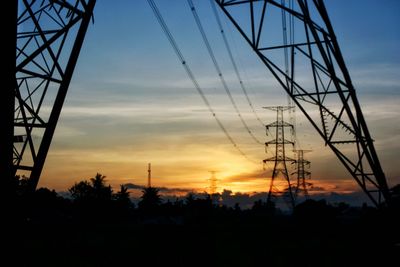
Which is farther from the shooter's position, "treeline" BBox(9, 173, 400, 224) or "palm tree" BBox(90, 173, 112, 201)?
"palm tree" BBox(90, 173, 112, 201)

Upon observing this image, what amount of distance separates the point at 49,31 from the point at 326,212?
85.2ft

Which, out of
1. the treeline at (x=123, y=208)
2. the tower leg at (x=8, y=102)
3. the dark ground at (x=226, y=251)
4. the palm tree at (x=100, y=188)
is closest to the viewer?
the tower leg at (x=8, y=102)

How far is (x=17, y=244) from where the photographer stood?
8531mm

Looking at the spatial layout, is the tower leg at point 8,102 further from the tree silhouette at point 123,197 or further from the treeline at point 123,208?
the tree silhouette at point 123,197

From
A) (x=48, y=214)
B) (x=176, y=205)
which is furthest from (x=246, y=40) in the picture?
(x=176, y=205)

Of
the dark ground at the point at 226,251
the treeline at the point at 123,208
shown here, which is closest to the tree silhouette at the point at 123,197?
the treeline at the point at 123,208

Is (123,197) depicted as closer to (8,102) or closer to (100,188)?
(100,188)

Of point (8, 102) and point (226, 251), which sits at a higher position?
point (8, 102)

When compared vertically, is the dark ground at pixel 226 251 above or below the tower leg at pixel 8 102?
below

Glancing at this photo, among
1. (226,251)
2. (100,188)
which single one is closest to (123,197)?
(100,188)

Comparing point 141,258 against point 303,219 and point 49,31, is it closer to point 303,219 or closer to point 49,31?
point 49,31

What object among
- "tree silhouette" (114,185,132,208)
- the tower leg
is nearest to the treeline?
"tree silhouette" (114,185,132,208)

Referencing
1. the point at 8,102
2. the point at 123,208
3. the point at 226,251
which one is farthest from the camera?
the point at 123,208

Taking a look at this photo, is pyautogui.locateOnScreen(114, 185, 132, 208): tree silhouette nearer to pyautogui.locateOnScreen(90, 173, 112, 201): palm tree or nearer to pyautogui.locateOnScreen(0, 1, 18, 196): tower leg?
pyautogui.locateOnScreen(90, 173, 112, 201): palm tree
